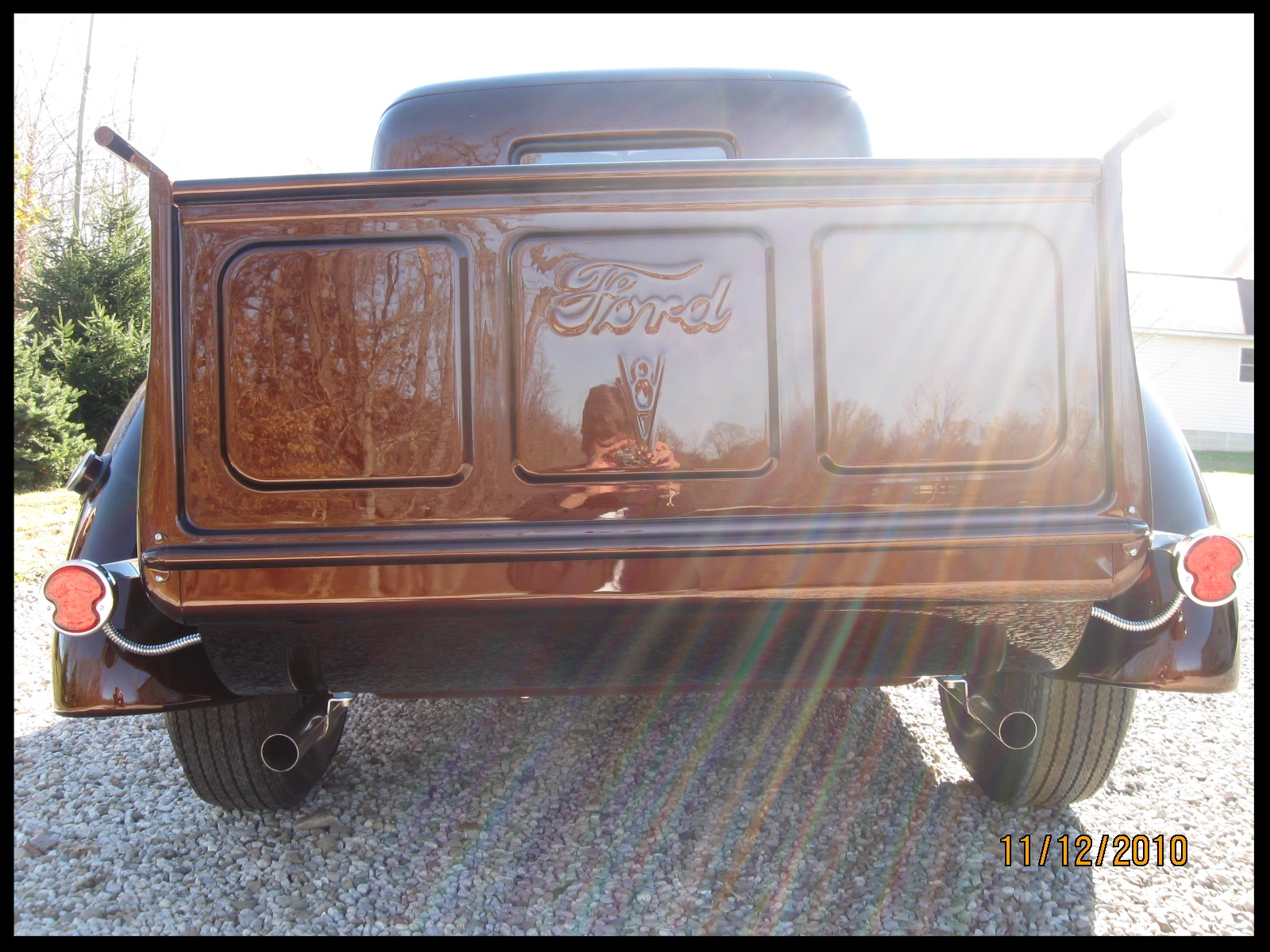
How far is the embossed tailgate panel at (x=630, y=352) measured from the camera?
1.82m

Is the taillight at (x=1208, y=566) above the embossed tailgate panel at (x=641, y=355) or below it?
below

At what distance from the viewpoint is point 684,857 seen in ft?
7.91

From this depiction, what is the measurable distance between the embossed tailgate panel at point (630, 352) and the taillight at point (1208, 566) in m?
0.28

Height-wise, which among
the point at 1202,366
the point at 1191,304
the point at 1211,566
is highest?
the point at 1191,304

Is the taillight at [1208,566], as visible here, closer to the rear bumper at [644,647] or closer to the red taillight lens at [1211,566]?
the red taillight lens at [1211,566]

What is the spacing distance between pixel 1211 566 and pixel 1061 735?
2.52ft

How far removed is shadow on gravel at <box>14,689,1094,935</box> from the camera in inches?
85.3

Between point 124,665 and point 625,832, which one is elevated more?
point 124,665

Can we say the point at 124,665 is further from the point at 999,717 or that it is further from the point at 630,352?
the point at 999,717

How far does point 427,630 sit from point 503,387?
0.62 meters

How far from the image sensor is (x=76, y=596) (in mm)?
1938

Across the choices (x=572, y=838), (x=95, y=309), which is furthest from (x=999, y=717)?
(x=95, y=309)

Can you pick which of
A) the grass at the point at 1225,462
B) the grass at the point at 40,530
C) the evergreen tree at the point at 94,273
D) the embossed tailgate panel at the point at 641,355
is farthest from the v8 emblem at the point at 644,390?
the grass at the point at 1225,462
